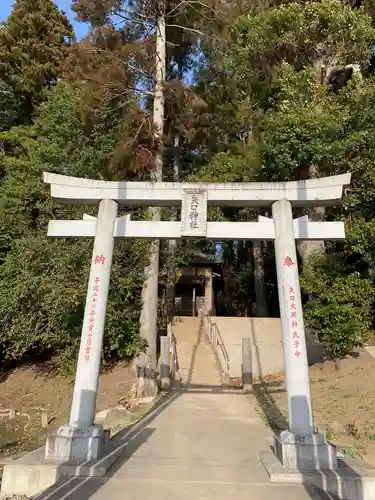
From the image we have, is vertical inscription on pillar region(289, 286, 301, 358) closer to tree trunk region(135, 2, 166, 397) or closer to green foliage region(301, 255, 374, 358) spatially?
green foliage region(301, 255, 374, 358)

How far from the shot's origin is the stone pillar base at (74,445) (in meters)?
6.16

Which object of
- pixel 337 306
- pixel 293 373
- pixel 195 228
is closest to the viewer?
pixel 293 373

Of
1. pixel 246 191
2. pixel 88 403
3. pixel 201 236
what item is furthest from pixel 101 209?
pixel 88 403

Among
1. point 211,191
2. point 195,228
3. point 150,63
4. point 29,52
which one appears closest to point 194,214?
point 195,228

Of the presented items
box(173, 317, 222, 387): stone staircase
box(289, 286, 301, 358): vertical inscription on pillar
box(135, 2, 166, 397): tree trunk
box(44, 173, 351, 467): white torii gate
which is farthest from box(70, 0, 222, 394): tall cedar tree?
box(289, 286, 301, 358): vertical inscription on pillar

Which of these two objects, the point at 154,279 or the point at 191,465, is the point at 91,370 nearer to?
the point at 191,465

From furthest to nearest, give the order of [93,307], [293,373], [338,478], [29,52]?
[29,52] < [93,307] < [293,373] < [338,478]

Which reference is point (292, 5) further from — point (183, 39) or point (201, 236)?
point (201, 236)

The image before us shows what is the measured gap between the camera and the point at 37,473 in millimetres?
5586

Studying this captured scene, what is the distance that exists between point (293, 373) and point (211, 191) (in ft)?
10.8

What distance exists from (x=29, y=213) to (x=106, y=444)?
1282 centimetres

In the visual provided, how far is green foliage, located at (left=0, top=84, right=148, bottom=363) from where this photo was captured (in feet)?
47.6

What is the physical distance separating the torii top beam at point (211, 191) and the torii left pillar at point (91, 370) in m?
0.31

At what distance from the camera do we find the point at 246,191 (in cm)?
793
